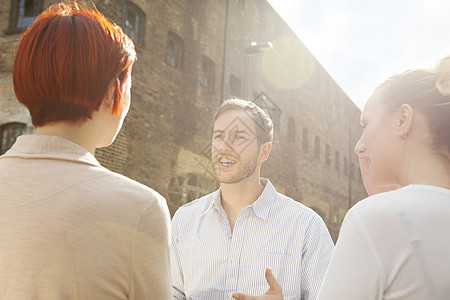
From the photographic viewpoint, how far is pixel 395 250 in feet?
3.93

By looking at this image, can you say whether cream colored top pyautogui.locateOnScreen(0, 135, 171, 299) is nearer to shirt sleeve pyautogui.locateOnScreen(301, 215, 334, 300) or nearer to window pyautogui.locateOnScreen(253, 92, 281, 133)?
shirt sleeve pyautogui.locateOnScreen(301, 215, 334, 300)

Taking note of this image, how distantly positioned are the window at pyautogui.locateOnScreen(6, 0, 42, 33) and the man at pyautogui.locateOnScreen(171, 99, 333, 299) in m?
8.26

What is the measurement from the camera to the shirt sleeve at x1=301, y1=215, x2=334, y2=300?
2688mm

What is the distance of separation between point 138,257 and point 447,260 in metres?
0.87

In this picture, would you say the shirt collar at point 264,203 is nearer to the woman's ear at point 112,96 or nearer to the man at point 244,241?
the man at point 244,241

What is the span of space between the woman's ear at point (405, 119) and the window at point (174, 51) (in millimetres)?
11751

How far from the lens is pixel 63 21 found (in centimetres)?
134

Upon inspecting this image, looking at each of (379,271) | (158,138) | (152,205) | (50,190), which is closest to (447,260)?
(379,271)

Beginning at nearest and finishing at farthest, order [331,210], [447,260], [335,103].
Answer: [447,260]
[331,210]
[335,103]

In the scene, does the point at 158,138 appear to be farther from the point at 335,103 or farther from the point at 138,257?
the point at 335,103

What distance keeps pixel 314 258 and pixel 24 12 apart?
962cm

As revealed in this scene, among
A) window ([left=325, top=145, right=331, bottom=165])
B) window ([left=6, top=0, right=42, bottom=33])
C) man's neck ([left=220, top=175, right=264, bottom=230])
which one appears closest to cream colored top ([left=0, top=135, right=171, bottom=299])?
man's neck ([left=220, top=175, right=264, bottom=230])

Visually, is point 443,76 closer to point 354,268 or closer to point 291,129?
point 354,268

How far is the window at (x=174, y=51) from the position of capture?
12.9 metres
